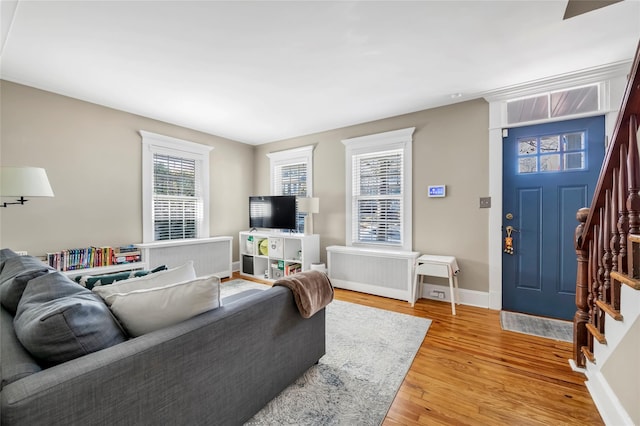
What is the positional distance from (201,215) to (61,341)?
384 centimetres

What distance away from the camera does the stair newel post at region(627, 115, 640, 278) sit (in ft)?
4.22

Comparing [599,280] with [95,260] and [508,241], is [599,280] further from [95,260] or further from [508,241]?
→ [95,260]

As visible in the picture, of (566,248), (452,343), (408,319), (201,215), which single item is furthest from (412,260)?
(201,215)

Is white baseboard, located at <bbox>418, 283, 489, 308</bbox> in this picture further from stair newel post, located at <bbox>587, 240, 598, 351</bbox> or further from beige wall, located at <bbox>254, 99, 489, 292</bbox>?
stair newel post, located at <bbox>587, 240, 598, 351</bbox>

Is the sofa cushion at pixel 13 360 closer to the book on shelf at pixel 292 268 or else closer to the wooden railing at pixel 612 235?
the wooden railing at pixel 612 235

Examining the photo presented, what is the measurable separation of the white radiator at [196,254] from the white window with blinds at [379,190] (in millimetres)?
2177

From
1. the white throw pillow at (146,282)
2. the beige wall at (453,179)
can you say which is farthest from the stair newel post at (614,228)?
the white throw pillow at (146,282)

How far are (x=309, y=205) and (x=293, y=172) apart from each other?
3.19 ft

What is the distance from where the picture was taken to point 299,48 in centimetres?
224

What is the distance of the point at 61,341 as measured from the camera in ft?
2.98

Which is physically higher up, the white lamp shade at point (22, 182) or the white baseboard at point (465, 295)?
the white lamp shade at point (22, 182)

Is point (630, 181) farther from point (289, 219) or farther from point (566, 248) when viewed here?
point (289, 219)

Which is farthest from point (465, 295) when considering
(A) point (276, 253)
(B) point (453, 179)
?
(A) point (276, 253)

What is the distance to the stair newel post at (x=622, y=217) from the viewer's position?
1374mm
